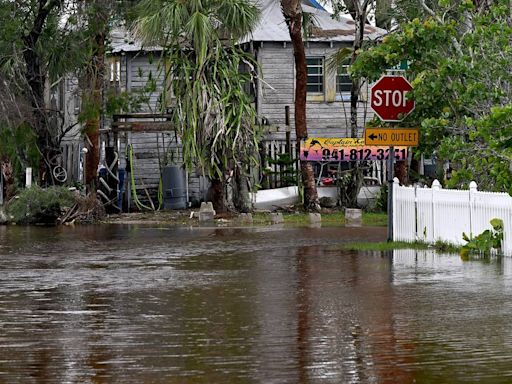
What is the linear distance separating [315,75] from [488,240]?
75.0 ft

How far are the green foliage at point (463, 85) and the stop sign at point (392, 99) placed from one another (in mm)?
244

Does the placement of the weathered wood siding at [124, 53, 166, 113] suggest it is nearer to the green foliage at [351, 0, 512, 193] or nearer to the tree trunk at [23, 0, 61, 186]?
the tree trunk at [23, 0, 61, 186]

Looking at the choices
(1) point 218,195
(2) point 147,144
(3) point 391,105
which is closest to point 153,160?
(2) point 147,144

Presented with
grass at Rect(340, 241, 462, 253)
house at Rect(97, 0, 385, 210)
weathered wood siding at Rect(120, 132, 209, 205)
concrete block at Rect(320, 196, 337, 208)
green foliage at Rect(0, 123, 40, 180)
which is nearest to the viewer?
grass at Rect(340, 241, 462, 253)

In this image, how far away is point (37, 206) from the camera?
32.3 meters

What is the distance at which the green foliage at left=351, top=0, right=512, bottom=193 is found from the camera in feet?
65.0

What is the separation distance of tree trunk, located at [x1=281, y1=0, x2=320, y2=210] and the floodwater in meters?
12.9

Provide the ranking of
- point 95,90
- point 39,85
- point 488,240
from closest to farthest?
point 488,240
point 95,90
point 39,85

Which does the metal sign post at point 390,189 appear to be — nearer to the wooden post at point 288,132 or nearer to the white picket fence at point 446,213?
the white picket fence at point 446,213

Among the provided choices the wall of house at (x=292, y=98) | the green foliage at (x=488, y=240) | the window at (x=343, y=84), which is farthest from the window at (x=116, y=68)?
the green foliage at (x=488, y=240)

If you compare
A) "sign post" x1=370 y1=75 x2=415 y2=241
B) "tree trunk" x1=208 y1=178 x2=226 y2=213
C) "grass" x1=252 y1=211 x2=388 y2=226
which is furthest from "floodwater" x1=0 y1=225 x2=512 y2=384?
"tree trunk" x1=208 y1=178 x2=226 y2=213

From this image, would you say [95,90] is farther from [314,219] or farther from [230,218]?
[314,219]

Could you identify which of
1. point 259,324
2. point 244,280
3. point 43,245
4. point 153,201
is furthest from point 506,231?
point 153,201

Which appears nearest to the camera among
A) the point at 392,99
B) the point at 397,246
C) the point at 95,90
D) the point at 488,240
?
the point at 488,240
